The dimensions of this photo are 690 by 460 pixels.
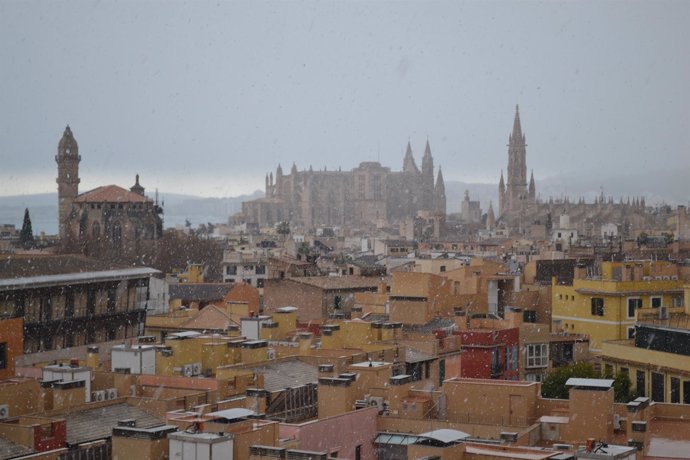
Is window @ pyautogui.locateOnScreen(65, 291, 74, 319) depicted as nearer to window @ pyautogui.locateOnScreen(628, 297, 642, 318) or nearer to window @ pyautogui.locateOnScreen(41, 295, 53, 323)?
window @ pyautogui.locateOnScreen(41, 295, 53, 323)

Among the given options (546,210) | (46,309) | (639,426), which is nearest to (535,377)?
(46,309)

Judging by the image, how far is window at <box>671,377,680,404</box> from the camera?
22.5 metres

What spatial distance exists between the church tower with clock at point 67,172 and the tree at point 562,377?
74.4 m

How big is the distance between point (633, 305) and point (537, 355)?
13.8ft

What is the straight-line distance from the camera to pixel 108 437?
14273 mm

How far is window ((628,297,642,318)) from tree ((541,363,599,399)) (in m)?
5.21

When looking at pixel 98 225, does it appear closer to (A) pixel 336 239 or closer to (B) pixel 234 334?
(A) pixel 336 239

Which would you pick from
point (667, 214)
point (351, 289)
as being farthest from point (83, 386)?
point (667, 214)

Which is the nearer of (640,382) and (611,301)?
(640,382)

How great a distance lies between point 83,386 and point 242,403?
75.2 inches

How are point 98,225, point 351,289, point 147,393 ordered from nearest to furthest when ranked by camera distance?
point 147,393 → point 351,289 → point 98,225

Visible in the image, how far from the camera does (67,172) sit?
96.8 m

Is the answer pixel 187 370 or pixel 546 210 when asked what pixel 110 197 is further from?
pixel 546 210

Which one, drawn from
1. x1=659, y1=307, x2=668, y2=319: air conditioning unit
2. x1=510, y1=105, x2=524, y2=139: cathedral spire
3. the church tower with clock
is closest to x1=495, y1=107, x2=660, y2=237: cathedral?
x1=510, y1=105, x2=524, y2=139: cathedral spire
